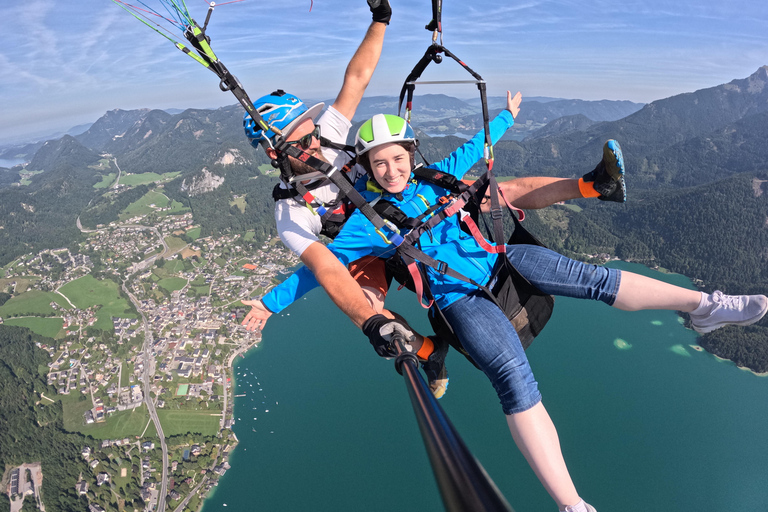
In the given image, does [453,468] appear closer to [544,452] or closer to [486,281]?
[544,452]

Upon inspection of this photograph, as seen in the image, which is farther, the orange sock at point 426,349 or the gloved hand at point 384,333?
the orange sock at point 426,349

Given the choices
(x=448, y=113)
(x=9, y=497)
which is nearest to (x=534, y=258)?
(x=9, y=497)

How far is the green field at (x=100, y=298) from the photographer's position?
134ft

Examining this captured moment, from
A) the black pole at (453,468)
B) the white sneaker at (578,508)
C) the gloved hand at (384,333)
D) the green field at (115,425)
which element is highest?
the black pole at (453,468)

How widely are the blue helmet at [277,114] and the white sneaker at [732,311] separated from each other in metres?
2.78

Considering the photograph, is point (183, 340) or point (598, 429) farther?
point (183, 340)

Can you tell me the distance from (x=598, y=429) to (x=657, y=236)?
141 ft

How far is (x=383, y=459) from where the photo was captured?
23.0m

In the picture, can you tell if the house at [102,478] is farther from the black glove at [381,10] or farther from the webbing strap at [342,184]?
the black glove at [381,10]

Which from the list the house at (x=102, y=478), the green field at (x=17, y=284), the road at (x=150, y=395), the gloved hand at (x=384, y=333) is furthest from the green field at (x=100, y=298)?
the gloved hand at (x=384, y=333)

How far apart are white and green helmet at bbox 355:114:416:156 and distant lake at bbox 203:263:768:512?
22387 millimetres

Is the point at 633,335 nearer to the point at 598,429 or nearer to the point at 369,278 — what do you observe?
the point at 598,429

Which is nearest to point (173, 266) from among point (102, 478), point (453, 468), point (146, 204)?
point (102, 478)

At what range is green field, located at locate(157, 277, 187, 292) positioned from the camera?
149 ft
